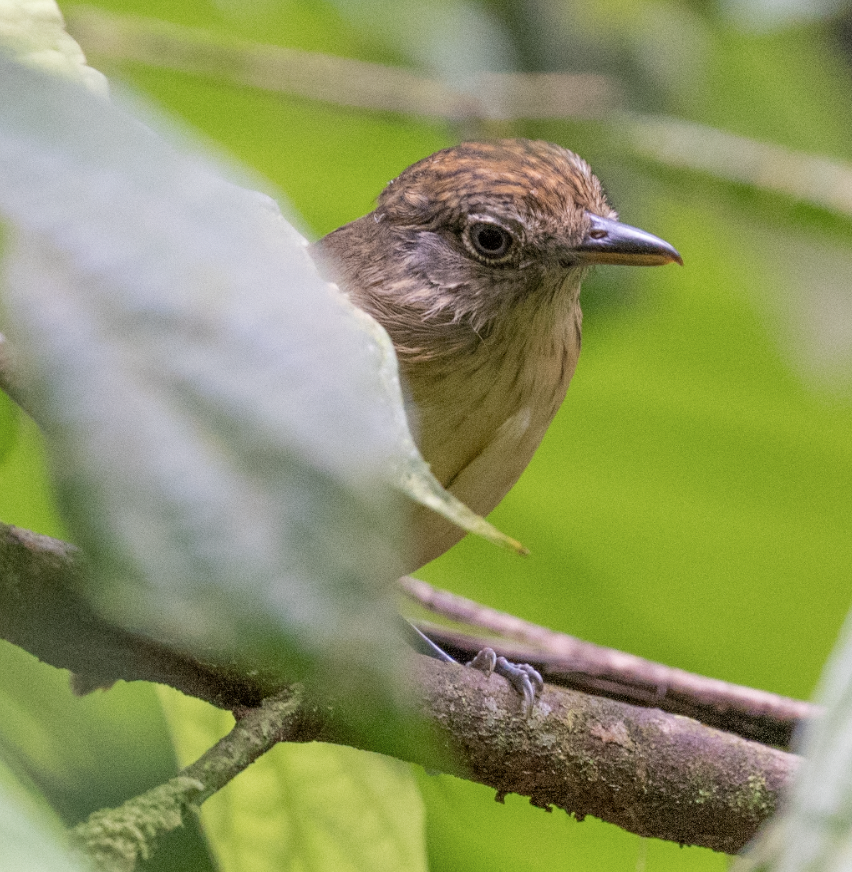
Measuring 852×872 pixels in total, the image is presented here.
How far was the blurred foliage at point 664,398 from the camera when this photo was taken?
1288mm

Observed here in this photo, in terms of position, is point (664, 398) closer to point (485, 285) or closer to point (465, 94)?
point (485, 285)

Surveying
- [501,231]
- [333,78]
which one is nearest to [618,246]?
[501,231]

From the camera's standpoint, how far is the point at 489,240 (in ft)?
3.79

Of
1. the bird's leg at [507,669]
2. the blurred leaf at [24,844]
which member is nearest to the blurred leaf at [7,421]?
the blurred leaf at [24,844]

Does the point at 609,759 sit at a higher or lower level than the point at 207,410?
lower

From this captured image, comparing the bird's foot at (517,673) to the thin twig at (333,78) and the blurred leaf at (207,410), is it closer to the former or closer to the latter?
the blurred leaf at (207,410)

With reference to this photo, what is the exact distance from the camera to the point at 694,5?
95.7 inches

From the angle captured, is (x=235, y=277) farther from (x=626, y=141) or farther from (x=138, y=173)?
(x=626, y=141)


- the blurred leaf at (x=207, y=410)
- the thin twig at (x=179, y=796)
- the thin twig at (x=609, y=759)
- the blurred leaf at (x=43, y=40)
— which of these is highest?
the blurred leaf at (x=43, y=40)

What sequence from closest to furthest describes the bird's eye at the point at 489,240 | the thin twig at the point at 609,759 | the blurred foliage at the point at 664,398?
the thin twig at the point at 609,759
the bird's eye at the point at 489,240
the blurred foliage at the point at 664,398

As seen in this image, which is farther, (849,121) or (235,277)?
(849,121)

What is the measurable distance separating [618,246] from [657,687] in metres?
0.47

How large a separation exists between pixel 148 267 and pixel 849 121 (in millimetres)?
2485

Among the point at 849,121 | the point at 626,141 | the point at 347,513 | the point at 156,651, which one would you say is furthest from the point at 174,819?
the point at 849,121
